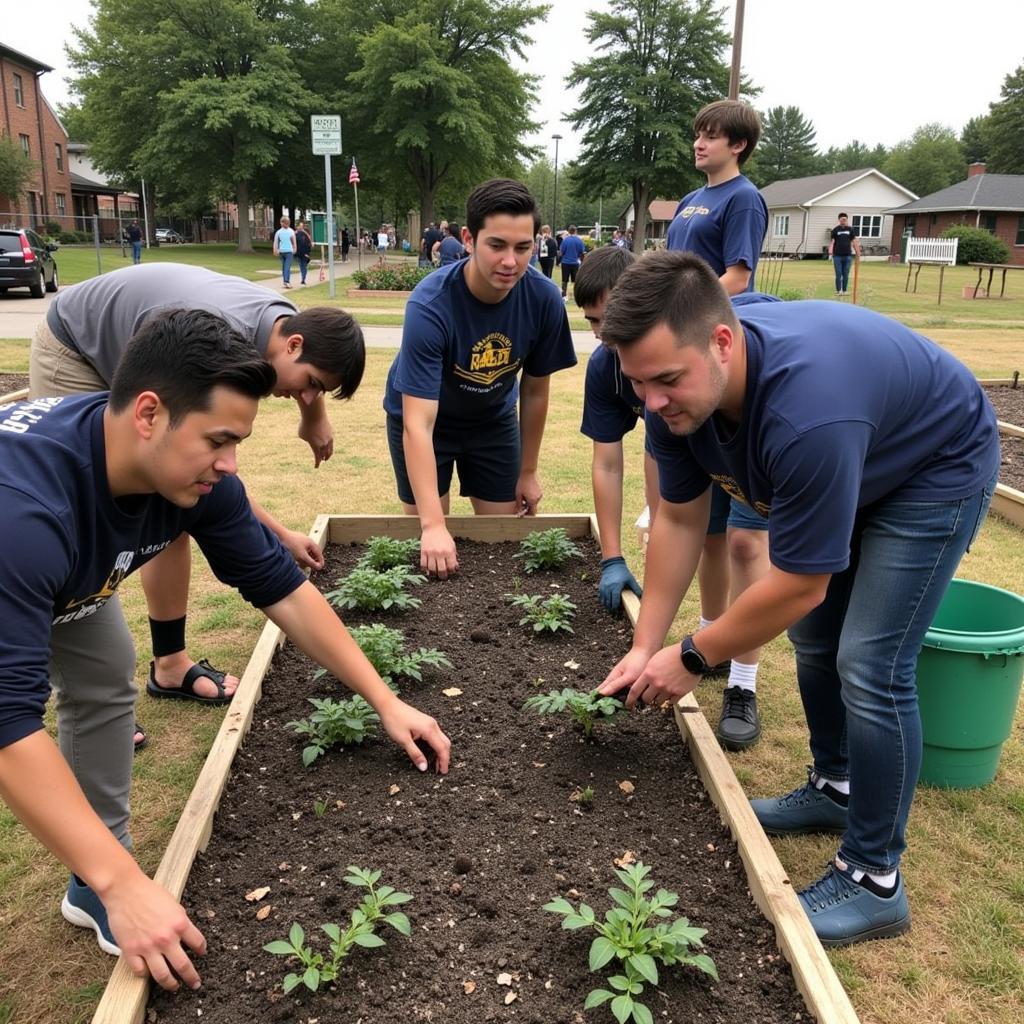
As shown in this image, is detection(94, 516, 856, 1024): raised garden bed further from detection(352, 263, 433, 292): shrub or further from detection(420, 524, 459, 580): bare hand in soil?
detection(352, 263, 433, 292): shrub

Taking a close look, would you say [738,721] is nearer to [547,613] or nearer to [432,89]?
[547,613]

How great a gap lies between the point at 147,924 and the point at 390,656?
152 centimetres

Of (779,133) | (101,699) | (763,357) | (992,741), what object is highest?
(779,133)

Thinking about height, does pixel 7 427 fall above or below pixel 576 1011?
above

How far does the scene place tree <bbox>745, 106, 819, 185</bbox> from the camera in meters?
90.0

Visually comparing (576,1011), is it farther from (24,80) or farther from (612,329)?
(24,80)

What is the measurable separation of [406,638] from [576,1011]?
1.91m

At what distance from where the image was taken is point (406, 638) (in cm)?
358

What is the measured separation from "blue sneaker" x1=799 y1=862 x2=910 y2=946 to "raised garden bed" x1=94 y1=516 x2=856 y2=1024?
10.3 inches

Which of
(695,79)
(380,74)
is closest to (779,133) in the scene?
(695,79)

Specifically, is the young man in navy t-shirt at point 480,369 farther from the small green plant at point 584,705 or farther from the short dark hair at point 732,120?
the short dark hair at point 732,120

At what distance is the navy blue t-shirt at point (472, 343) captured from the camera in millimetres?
3631

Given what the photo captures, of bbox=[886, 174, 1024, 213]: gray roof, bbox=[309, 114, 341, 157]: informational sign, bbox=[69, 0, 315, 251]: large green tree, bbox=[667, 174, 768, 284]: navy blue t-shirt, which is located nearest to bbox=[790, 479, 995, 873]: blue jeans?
bbox=[667, 174, 768, 284]: navy blue t-shirt

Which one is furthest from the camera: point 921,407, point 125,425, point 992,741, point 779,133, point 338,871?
point 779,133
